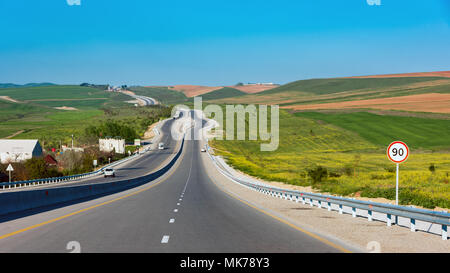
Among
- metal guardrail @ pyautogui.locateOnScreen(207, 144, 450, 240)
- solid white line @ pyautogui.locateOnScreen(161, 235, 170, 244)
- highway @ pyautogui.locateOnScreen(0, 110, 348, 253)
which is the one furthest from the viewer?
metal guardrail @ pyautogui.locateOnScreen(207, 144, 450, 240)

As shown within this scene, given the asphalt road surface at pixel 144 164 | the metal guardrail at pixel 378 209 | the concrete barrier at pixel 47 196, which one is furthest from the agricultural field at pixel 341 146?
the metal guardrail at pixel 378 209

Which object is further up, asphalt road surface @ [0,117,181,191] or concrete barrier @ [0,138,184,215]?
concrete barrier @ [0,138,184,215]

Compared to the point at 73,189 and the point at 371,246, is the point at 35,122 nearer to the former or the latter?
the point at 73,189

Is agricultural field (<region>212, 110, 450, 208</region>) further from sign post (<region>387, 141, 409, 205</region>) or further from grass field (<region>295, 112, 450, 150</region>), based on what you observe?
sign post (<region>387, 141, 409, 205</region>)

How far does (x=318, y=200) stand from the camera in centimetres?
2425

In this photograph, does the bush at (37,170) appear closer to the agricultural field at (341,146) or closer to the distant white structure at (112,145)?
the agricultural field at (341,146)

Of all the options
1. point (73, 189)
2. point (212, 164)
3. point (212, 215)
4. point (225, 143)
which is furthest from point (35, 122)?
point (212, 215)

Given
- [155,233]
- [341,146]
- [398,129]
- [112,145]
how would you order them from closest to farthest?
[155,233]
[341,146]
[398,129]
[112,145]

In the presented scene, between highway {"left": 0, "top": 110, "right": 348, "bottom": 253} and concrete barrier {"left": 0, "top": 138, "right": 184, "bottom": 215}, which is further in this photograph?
concrete barrier {"left": 0, "top": 138, "right": 184, "bottom": 215}

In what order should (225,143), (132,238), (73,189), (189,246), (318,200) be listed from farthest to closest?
1. (225,143)
2. (73,189)
3. (318,200)
4. (132,238)
5. (189,246)

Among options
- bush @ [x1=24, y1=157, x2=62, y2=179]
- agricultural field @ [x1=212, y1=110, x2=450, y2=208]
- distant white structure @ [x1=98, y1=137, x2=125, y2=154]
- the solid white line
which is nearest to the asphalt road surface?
bush @ [x1=24, y1=157, x2=62, y2=179]

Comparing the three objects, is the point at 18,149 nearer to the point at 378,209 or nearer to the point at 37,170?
the point at 37,170

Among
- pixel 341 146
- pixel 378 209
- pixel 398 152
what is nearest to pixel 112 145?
pixel 341 146

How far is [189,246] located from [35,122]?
181680 mm
